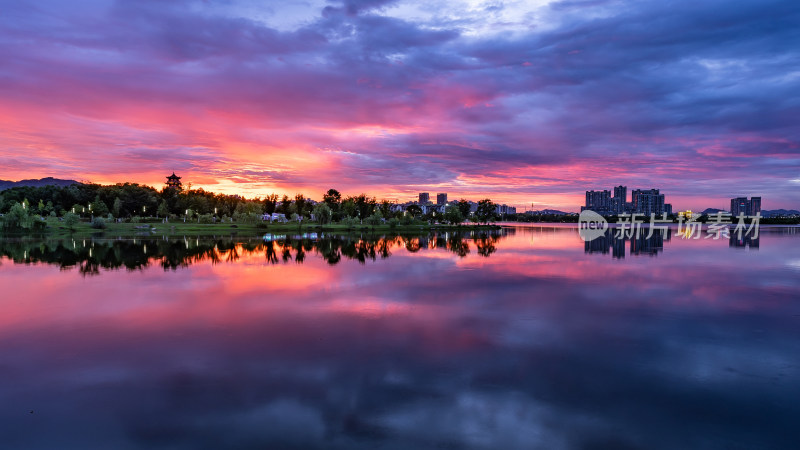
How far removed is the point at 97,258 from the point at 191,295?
2284cm

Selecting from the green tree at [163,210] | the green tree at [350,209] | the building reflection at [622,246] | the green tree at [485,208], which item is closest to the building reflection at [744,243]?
the building reflection at [622,246]

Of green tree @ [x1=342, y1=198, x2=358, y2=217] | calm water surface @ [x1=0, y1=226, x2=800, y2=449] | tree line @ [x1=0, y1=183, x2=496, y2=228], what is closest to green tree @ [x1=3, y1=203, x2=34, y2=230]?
tree line @ [x1=0, y1=183, x2=496, y2=228]

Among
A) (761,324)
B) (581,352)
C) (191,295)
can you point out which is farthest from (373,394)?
(761,324)

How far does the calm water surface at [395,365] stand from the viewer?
853 cm

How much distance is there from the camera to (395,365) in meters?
12.0

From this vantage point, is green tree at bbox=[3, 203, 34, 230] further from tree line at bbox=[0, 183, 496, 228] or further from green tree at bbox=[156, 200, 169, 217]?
green tree at bbox=[156, 200, 169, 217]

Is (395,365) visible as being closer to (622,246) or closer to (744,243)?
(622,246)

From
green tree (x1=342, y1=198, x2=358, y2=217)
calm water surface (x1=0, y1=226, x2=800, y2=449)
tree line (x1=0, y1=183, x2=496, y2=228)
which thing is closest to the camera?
calm water surface (x1=0, y1=226, x2=800, y2=449)

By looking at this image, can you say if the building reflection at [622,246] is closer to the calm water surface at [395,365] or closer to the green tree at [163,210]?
the calm water surface at [395,365]

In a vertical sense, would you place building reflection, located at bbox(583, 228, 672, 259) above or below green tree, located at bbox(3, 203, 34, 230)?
below

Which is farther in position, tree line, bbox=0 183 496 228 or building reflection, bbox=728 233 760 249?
tree line, bbox=0 183 496 228

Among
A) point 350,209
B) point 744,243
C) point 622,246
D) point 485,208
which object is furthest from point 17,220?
point 485,208

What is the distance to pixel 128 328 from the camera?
15.8 metres

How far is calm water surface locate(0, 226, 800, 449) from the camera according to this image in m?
8.53
